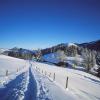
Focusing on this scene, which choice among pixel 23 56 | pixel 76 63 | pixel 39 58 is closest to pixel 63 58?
pixel 76 63

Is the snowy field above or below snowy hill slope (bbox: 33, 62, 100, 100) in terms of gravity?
above

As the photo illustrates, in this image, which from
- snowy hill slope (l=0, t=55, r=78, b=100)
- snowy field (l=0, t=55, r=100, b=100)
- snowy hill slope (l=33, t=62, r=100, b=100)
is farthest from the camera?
snowy hill slope (l=33, t=62, r=100, b=100)

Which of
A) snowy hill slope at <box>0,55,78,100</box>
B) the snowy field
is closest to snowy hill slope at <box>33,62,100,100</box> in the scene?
the snowy field

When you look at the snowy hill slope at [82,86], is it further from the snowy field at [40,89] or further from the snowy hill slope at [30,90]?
the snowy hill slope at [30,90]

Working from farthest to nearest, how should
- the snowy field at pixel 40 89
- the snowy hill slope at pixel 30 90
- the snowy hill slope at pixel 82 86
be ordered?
1. the snowy hill slope at pixel 82 86
2. the snowy field at pixel 40 89
3. the snowy hill slope at pixel 30 90

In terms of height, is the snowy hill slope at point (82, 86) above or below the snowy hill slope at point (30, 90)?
below

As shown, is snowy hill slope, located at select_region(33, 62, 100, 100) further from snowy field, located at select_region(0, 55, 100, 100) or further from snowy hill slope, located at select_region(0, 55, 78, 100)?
snowy hill slope, located at select_region(0, 55, 78, 100)

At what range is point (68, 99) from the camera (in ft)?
43.1

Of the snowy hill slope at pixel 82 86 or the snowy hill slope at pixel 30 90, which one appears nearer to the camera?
the snowy hill slope at pixel 30 90

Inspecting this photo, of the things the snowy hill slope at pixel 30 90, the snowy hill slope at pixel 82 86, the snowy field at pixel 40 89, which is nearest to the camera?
the snowy hill slope at pixel 30 90

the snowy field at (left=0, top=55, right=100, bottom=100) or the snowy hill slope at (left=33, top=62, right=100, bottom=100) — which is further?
the snowy hill slope at (left=33, top=62, right=100, bottom=100)

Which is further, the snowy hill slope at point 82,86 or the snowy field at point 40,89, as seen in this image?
the snowy hill slope at point 82,86

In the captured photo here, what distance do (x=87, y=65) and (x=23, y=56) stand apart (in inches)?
4923

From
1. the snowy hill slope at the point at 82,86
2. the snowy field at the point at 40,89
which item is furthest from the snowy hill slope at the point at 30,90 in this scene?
the snowy hill slope at the point at 82,86
